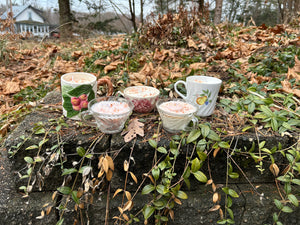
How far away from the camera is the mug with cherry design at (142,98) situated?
126cm

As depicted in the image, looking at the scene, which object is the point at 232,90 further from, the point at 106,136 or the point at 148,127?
the point at 106,136

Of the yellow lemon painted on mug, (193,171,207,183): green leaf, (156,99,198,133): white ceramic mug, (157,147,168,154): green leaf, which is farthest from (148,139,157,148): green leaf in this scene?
the yellow lemon painted on mug

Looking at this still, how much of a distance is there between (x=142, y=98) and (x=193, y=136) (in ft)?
1.24

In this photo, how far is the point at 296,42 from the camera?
2240mm

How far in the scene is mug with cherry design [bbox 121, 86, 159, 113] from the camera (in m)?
1.26

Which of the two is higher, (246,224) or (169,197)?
(169,197)

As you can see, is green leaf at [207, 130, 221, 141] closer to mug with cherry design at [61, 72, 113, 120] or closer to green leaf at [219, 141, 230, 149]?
green leaf at [219, 141, 230, 149]

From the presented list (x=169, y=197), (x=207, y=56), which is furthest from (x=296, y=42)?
(x=169, y=197)

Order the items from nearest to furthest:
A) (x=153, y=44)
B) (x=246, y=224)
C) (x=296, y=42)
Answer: (x=246, y=224), (x=296, y=42), (x=153, y=44)

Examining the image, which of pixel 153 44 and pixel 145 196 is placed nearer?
pixel 145 196

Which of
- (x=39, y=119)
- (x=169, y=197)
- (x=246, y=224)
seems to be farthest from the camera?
(x=39, y=119)

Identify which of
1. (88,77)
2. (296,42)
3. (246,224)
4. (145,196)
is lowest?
(246,224)

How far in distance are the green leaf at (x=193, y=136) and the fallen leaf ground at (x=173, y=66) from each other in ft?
0.72

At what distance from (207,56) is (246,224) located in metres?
1.67
